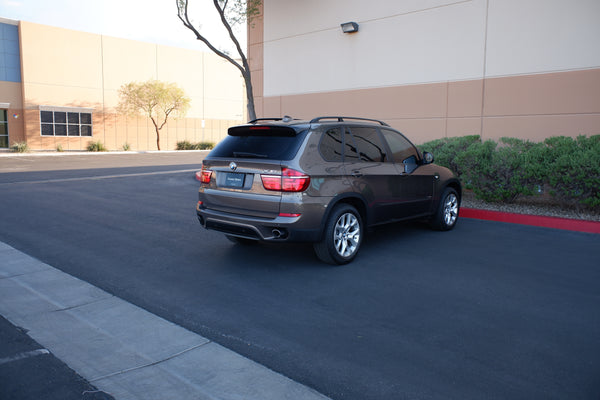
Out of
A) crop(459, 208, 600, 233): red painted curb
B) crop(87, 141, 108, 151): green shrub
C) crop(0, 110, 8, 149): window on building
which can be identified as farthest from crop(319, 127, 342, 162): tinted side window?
crop(0, 110, 8, 149): window on building

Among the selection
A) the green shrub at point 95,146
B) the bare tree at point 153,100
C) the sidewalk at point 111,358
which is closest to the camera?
the sidewalk at point 111,358

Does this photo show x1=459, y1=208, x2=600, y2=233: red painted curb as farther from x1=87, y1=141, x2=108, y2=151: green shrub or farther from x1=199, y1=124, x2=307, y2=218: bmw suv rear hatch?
x1=87, y1=141, x2=108, y2=151: green shrub

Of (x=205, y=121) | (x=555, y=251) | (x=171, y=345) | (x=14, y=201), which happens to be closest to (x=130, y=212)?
(x=14, y=201)

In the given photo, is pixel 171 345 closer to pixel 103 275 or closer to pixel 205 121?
pixel 103 275

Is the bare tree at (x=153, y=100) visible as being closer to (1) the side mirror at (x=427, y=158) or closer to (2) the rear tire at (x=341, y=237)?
(1) the side mirror at (x=427, y=158)

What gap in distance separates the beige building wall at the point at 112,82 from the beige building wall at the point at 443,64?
24.2 meters

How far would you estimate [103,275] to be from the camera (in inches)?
219

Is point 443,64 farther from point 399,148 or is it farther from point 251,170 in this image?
point 251,170

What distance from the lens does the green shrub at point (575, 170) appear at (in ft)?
27.6

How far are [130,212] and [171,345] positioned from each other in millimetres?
6500

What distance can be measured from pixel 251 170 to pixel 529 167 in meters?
6.04

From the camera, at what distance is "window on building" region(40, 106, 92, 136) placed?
1347 inches

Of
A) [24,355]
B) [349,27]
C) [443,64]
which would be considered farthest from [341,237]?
[349,27]

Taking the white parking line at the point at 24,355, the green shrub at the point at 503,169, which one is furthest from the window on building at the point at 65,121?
the white parking line at the point at 24,355
